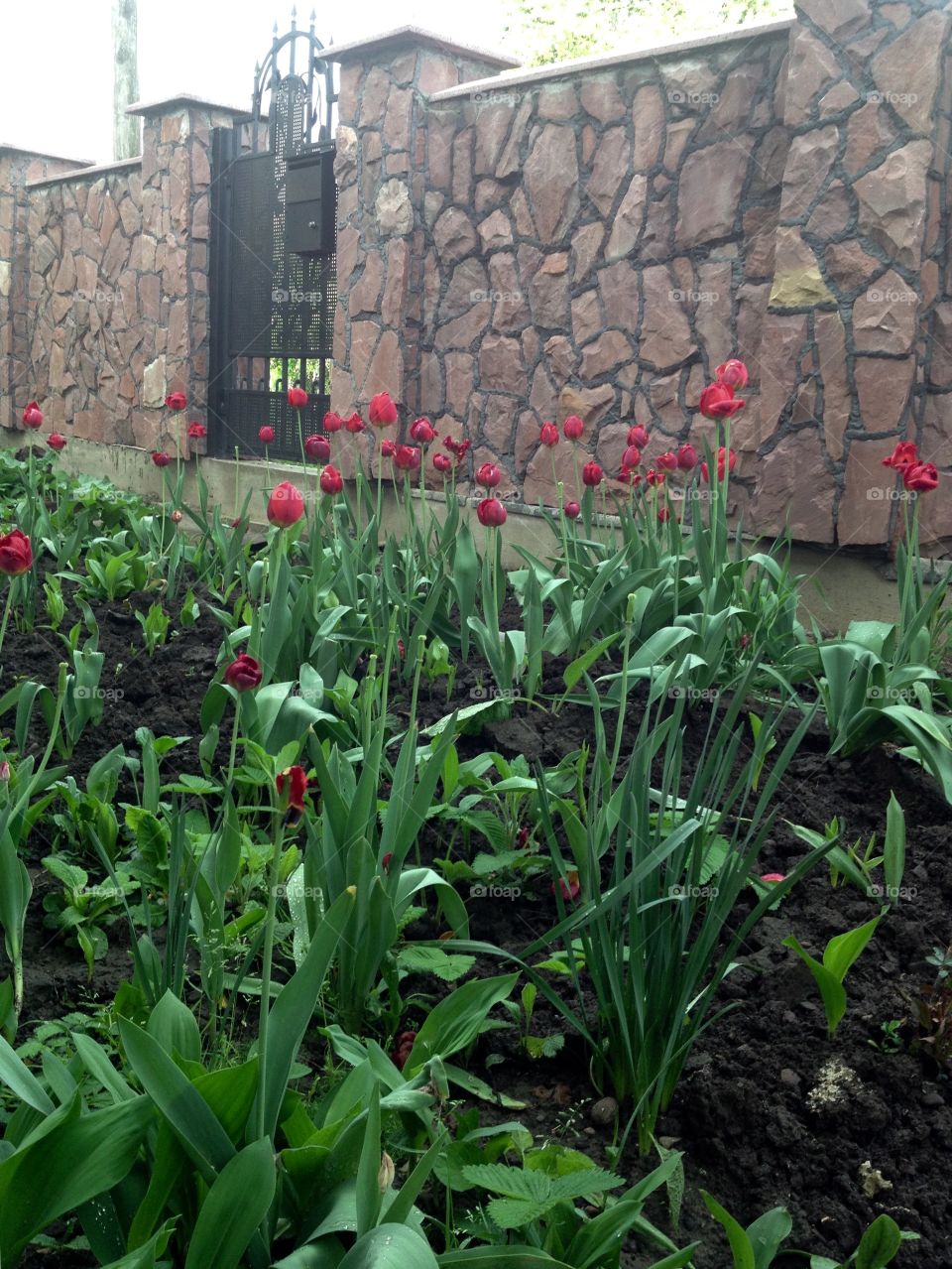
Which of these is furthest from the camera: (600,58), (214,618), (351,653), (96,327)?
(96,327)

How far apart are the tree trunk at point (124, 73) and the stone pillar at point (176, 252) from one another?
5995 mm

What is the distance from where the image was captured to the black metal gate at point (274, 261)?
6.77 m

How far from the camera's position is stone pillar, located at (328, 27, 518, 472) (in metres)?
5.95

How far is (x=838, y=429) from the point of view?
4.38 metres

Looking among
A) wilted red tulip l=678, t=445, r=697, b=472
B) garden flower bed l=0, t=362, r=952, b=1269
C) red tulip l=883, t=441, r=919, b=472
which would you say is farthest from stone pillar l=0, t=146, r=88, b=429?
red tulip l=883, t=441, r=919, b=472

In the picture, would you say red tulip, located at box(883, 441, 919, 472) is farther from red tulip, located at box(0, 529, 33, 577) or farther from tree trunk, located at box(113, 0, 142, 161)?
tree trunk, located at box(113, 0, 142, 161)

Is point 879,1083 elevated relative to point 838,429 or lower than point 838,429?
lower

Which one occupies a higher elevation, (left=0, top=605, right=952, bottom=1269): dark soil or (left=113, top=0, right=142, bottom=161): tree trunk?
(left=113, top=0, right=142, bottom=161): tree trunk

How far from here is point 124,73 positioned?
13539 millimetres

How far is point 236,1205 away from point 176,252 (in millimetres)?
7511

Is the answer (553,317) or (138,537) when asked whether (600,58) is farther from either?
(138,537)

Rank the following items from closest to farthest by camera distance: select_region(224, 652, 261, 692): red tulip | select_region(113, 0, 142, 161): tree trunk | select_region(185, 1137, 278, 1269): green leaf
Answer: select_region(185, 1137, 278, 1269): green leaf → select_region(224, 652, 261, 692): red tulip → select_region(113, 0, 142, 161): tree trunk

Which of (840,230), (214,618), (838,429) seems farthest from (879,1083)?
(840,230)

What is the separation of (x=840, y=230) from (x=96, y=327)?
244 inches
